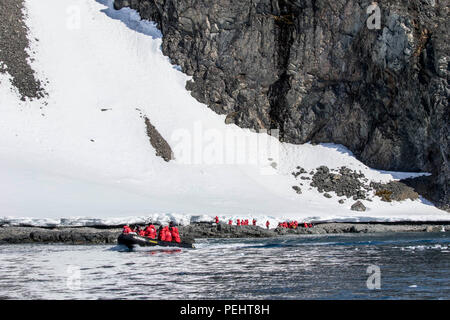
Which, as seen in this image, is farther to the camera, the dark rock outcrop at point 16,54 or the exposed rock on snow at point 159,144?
the dark rock outcrop at point 16,54

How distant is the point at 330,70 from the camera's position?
8875cm

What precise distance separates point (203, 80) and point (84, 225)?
47258 mm

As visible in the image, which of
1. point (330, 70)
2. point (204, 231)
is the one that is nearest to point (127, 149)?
point (204, 231)

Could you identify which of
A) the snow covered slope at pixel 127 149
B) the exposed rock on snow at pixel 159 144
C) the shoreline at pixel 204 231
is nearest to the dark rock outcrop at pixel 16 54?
the snow covered slope at pixel 127 149

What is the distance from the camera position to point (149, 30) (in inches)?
4082

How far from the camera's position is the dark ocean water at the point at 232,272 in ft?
64.1

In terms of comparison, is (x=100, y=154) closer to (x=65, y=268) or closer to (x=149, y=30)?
(x=149, y=30)

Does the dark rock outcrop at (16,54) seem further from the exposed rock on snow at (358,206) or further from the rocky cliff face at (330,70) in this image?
the exposed rock on snow at (358,206)

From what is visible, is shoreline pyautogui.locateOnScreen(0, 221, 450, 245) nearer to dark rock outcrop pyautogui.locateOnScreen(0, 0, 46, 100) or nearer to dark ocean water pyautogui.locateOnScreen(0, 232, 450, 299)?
dark ocean water pyautogui.locateOnScreen(0, 232, 450, 299)

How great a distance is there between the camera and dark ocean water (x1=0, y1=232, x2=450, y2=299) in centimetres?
1955

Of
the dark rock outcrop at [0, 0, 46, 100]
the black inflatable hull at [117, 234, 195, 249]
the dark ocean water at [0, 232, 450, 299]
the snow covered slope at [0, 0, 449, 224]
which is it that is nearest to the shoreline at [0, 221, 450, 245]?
the black inflatable hull at [117, 234, 195, 249]

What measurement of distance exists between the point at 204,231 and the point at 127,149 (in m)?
31.5

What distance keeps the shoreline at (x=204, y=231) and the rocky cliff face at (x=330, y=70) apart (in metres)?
20.7

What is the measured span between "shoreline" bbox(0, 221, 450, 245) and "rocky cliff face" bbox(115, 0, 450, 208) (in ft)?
68.0
